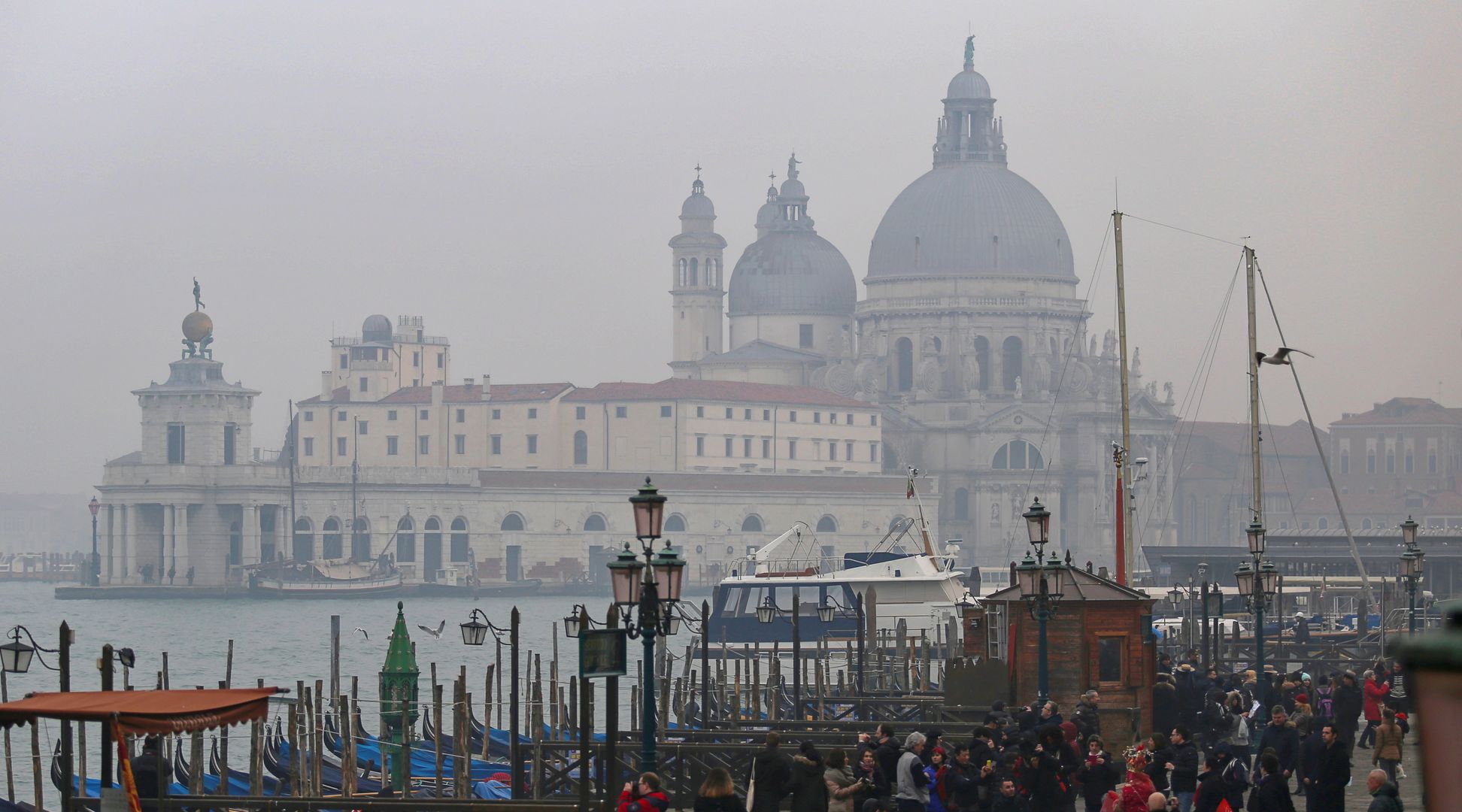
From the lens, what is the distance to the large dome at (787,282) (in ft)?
374

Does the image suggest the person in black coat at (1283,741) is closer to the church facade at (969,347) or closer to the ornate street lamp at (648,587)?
the ornate street lamp at (648,587)

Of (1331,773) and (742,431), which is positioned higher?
(742,431)

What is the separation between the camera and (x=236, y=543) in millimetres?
92500

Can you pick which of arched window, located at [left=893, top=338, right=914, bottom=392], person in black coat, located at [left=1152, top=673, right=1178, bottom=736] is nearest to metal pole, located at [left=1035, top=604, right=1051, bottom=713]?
person in black coat, located at [left=1152, top=673, right=1178, bottom=736]

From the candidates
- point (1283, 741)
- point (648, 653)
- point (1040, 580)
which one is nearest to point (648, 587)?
point (648, 653)

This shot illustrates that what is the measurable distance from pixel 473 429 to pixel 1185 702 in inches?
3207

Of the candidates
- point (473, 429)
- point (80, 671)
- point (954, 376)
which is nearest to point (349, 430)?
point (473, 429)

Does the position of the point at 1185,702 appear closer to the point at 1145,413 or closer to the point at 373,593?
the point at 373,593

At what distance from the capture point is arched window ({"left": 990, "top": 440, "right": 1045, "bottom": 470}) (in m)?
103

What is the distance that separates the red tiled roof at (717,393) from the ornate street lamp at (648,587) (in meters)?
84.3

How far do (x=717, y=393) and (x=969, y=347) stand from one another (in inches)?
623

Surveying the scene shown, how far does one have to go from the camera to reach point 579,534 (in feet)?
307

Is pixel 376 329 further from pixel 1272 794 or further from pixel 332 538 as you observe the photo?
pixel 1272 794

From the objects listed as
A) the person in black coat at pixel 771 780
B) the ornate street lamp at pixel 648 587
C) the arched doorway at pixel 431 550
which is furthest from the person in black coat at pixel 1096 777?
the arched doorway at pixel 431 550
